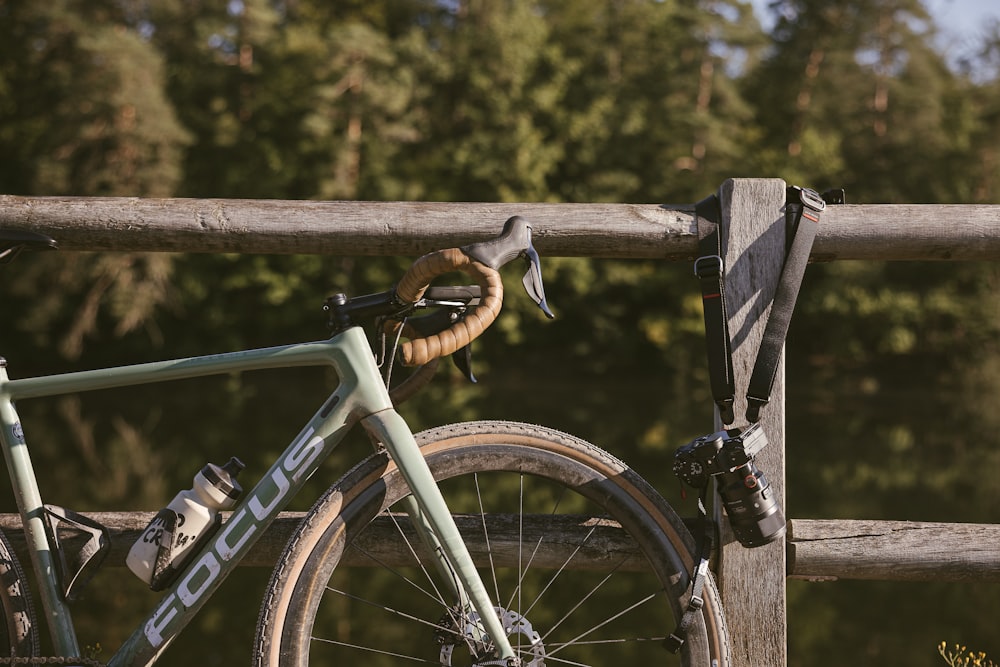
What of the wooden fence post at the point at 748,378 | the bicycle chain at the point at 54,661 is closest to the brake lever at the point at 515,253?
the wooden fence post at the point at 748,378

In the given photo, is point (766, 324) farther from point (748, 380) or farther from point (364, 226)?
point (364, 226)

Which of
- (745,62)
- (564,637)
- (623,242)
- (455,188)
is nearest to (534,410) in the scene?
(455,188)

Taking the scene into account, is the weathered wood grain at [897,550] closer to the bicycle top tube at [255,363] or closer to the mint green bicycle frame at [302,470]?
the mint green bicycle frame at [302,470]

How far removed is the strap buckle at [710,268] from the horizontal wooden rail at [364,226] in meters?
0.13

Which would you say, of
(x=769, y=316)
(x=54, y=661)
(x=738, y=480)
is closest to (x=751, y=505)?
(x=738, y=480)

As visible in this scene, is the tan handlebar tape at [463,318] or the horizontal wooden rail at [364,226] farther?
the horizontal wooden rail at [364,226]

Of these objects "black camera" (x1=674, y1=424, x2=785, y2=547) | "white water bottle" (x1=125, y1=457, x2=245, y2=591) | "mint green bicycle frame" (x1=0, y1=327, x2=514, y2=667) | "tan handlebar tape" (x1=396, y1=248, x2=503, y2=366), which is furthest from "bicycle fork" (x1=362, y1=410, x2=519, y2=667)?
"black camera" (x1=674, y1=424, x2=785, y2=547)

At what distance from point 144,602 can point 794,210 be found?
7.51m

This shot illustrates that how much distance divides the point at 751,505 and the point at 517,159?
23610 millimetres

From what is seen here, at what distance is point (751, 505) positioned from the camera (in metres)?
2.03

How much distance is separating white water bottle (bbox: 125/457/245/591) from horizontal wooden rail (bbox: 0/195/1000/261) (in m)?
0.63

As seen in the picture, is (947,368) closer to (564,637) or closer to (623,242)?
(564,637)

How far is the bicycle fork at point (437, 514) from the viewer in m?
1.83

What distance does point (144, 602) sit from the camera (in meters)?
8.27
